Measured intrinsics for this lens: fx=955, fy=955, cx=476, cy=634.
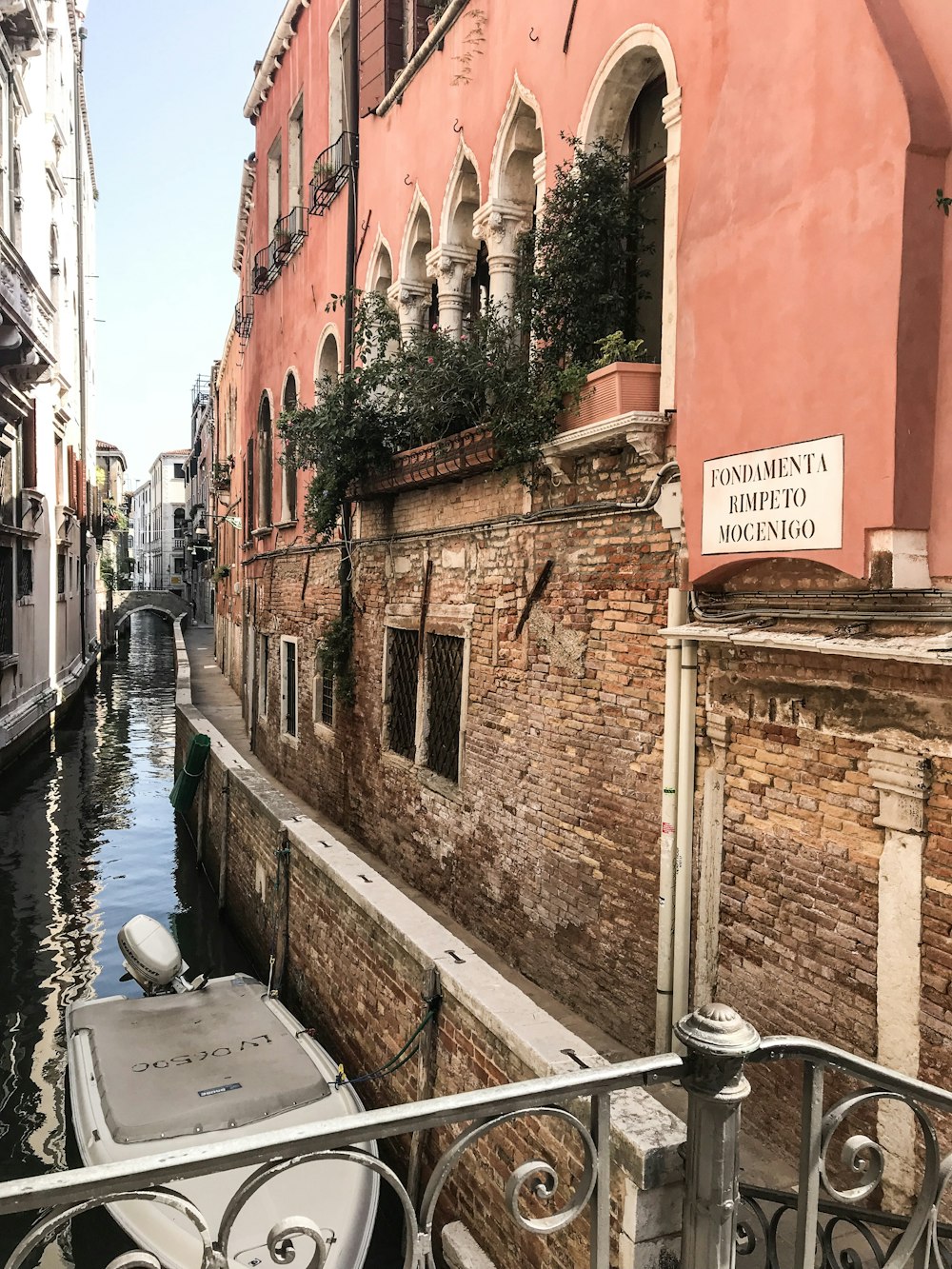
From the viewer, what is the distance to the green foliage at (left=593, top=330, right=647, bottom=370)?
4.81 metres

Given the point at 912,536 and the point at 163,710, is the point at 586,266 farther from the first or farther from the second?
the point at 163,710

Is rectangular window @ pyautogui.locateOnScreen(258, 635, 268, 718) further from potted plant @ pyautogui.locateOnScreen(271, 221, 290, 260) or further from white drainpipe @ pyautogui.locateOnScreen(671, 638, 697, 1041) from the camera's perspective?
white drainpipe @ pyautogui.locateOnScreen(671, 638, 697, 1041)

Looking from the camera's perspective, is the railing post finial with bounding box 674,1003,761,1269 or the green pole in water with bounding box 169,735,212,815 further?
the green pole in water with bounding box 169,735,212,815

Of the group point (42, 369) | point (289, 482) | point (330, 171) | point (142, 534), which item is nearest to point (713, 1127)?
point (330, 171)

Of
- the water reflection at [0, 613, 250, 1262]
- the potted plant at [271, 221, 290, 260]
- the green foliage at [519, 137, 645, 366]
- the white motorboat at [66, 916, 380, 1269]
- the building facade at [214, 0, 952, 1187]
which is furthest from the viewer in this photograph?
the potted plant at [271, 221, 290, 260]

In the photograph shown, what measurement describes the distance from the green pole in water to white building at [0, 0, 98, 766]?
369cm

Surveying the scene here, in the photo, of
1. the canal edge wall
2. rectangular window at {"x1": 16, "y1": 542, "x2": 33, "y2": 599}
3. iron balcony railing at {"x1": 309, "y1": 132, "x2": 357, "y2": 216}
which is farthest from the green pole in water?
iron balcony railing at {"x1": 309, "y1": 132, "x2": 357, "y2": 216}

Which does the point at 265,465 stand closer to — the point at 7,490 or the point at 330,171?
the point at 7,490

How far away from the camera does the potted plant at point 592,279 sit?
4.95 metres

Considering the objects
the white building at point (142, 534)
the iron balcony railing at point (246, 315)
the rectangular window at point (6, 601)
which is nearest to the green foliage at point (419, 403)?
the iron balcony railing at point (246, 315)

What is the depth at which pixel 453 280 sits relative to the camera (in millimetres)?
7555

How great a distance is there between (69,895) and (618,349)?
29.8 feet

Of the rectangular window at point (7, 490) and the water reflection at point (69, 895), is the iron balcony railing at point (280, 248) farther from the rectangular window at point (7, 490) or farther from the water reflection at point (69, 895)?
the water reflection at point (69, 895)

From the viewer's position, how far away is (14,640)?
16141mm
